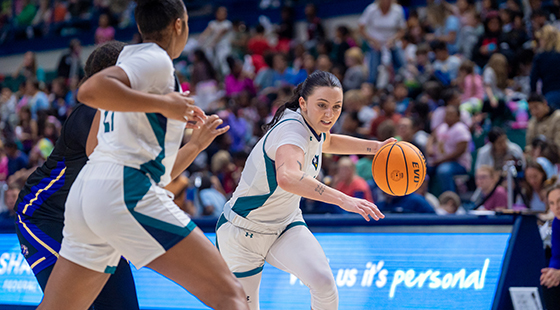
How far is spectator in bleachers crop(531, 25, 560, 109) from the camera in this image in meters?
8.97

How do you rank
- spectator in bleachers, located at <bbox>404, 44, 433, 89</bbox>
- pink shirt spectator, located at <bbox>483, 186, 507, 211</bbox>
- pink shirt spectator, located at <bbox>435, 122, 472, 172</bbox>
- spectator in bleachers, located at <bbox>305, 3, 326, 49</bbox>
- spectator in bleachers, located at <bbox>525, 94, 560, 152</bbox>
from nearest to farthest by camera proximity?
pink shirt spectator, located at <bbox>483, 186, 507, 211</bbox> → spectator in bleachers, located at <bbox>525, 94, 560, 152</bbox> → pink shirt spectator, located at <bbox>435, 122, 472, 172</bbox> → spectator in bleachers, located at <bbox>404, 44, 433, 89</bbox> → spectator in bleachers, located at <bbox>305, 3, 326, 49</bbox>

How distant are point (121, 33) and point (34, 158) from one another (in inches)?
322

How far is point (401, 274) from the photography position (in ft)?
15.8

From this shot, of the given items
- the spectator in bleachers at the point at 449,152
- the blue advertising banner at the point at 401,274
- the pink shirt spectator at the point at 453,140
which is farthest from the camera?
the pink shirt spectator at the point at 453,140

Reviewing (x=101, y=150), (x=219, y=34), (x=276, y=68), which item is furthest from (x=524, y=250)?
(x=219, y=34)

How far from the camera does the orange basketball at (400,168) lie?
3.91 metres

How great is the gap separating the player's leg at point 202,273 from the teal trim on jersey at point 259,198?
1.07 meters

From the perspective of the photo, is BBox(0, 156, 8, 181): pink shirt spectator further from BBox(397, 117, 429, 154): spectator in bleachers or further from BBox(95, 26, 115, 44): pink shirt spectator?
BBox(397, 117, 429, 154): spectator in bleachers

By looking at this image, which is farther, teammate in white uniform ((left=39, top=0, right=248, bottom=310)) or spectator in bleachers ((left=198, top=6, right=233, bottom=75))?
spectator in bleachers ((left=198, top=6, right=233, bottom=75))

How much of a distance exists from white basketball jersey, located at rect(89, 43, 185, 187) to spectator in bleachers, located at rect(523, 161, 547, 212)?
193 inches

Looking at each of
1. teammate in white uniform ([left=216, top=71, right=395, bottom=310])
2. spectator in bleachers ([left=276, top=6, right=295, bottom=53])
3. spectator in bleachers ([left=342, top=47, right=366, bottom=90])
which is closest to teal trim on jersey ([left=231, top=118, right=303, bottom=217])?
teammate in white uniform ([left=216, top=71, right=395, bottom=310])

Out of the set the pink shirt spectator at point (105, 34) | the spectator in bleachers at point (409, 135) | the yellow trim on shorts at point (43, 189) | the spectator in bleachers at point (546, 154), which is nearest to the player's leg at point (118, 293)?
the yellow trim on shorts at point (43, 189)

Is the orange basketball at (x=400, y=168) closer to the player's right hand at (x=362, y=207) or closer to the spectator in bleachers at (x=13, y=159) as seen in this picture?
the player's right hand at (x=362, y=207)

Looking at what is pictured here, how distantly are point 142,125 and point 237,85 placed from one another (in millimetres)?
10309
